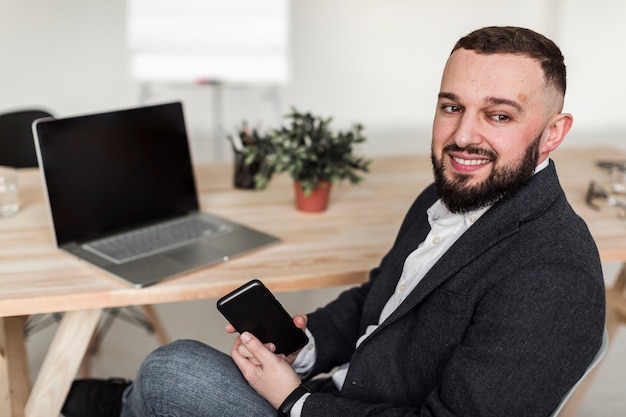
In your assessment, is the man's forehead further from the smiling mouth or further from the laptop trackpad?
the laptop trackpad

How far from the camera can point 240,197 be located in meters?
2.29

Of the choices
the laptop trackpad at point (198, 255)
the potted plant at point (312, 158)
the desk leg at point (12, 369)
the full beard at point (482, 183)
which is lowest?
the desk leg at point (12, 369)

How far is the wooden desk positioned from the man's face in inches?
19.6

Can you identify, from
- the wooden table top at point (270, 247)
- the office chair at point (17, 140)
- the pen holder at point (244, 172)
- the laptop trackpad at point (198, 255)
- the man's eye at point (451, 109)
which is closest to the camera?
the man's eye at point (451, 109)

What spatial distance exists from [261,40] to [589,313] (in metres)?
Answer: 3.14

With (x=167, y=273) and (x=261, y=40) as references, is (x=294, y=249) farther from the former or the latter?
(x=261, y=40)

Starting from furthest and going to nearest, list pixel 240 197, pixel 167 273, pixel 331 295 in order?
Answer: 1. pixel 331 295
2. pixel 240 197
3. pixel 167 273

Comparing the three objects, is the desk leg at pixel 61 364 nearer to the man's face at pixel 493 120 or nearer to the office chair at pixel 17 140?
the man's face at pixel 493 120

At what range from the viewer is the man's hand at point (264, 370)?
1478 mm

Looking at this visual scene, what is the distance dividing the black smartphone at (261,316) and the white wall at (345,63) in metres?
3.31

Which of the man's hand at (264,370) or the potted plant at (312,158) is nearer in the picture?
the man's hand at (264,370)

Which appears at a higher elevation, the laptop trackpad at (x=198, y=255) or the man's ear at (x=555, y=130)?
the man's ear at (x=555, y=130)

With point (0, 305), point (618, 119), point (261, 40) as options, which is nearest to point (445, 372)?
point (0, 305)

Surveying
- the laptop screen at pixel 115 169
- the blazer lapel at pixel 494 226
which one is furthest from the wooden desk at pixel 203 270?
the blazer lapel at pixel 494 226
